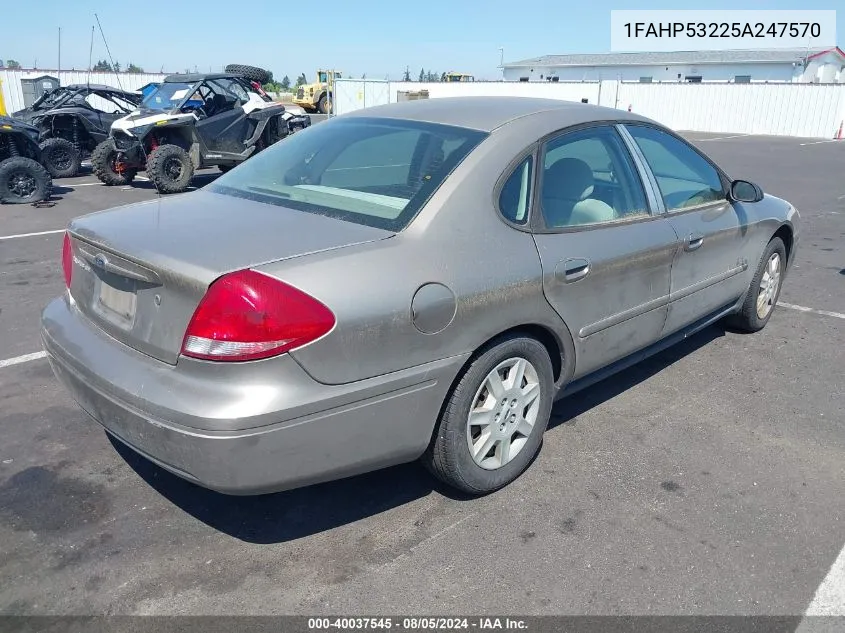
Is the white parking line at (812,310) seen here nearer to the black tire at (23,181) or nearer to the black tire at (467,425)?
the black tire at (467,425)

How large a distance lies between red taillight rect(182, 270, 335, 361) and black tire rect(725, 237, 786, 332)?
142 inches

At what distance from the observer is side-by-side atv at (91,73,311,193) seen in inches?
466

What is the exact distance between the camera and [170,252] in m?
2.50

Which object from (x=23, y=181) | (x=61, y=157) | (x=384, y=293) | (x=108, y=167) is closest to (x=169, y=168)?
(x=108, y=167)

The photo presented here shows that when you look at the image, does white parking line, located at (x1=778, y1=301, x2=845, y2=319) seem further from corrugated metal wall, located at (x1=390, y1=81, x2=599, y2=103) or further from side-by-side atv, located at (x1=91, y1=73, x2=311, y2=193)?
corrugated metal wall, located at (x1=390, y1=81, x2=599, y2=103)

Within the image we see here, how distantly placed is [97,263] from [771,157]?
2123 centimetres

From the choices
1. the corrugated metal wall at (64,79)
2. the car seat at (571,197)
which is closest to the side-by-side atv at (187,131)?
the car seat at (571,197)

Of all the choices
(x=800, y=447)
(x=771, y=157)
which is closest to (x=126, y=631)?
(x=800, y=447)

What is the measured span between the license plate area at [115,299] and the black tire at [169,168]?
9.37 m

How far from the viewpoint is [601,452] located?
3.49m

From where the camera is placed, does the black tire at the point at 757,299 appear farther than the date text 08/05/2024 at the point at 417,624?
Yes

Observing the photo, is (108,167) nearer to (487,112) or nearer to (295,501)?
(487,112)

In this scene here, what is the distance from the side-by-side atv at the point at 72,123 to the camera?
1371 cm

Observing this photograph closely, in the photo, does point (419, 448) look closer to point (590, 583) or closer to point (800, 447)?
point (590, 583)
